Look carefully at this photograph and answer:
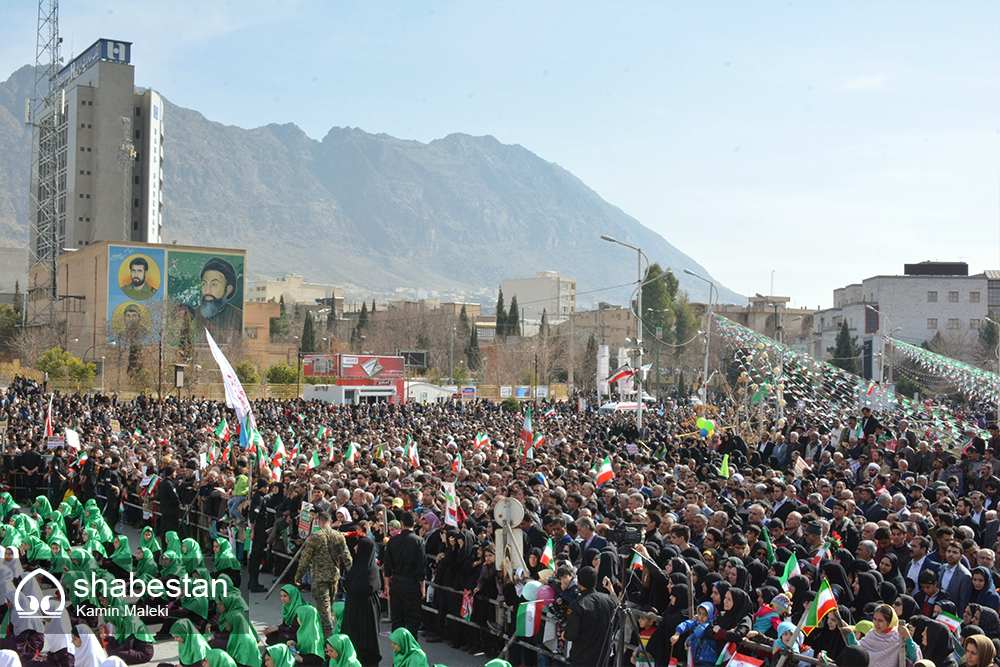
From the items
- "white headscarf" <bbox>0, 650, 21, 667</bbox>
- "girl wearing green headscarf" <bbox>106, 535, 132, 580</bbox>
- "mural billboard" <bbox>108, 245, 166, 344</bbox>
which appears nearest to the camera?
"white headscarf" <bbox>0, 650, 21, 667</bbox>

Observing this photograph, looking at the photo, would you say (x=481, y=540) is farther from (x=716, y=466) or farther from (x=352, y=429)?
(x=352, y=429)

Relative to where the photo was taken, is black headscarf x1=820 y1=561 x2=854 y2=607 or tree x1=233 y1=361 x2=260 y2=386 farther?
tree x1=233 y1=361 x2=260 y2=386

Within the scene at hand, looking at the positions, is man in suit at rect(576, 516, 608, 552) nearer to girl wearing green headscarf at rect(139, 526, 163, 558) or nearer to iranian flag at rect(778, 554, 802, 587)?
iranian flag at rect(778, 554, 802, 587)

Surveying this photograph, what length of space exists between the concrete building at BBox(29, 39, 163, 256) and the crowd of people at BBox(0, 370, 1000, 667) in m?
74.9

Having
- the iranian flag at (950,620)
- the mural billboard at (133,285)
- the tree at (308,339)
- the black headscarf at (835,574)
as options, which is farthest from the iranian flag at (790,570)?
the tree at (308,339)

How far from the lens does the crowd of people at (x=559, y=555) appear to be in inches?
298

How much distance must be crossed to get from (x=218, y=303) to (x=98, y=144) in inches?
911

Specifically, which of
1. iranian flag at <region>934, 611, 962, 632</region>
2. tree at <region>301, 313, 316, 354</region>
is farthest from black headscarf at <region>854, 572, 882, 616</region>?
tree at <region>301, 313, 316, 354</region>

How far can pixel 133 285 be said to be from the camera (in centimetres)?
7044

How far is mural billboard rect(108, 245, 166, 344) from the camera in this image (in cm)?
6831

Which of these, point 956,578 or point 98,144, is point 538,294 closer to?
point 98,144

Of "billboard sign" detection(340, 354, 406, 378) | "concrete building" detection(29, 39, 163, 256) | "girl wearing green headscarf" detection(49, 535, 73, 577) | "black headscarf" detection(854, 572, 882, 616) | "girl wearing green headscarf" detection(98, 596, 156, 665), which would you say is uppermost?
"concrete building" detection(29, 39, 163, 256)

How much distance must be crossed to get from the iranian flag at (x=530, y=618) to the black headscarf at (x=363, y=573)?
5.98 ft

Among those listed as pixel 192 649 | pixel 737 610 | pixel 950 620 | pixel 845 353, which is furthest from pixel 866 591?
pixel 845 353
